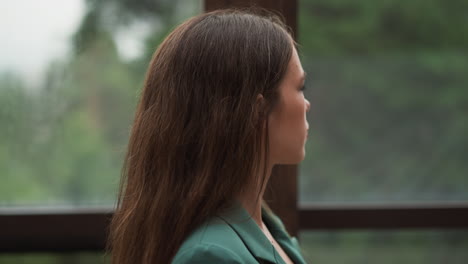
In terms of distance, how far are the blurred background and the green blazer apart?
1537mm

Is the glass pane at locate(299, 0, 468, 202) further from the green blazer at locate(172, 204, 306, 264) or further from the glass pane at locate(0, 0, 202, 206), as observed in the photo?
the green blazer at locate(172, 204, 306, 264)

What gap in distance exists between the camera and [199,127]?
1.52 metres

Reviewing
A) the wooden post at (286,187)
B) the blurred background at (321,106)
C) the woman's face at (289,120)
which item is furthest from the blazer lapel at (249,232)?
the blurred background at (321,106)

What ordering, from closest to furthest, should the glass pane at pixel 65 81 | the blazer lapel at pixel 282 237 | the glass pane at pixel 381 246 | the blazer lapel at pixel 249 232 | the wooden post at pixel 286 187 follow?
the blazer lapel at pixel 249 232 → the blazer lapel at pixel 282 237 → the wooden post at pixel 286 187 → the glass pane at pixel 65 81 → the glass pane at pixel 381 246

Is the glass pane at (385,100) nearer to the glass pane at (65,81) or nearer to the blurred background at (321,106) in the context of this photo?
the blurred background at (321,106)

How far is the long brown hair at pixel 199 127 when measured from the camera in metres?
1.52

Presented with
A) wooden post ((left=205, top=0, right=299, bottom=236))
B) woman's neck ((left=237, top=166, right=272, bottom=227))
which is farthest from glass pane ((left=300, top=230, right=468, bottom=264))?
woman's neck ((left=237, top=166, right=272, bottom=227))

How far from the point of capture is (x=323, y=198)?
3.27 meters

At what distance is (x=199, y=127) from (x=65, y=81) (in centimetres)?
175

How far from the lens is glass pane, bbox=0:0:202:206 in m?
3.07

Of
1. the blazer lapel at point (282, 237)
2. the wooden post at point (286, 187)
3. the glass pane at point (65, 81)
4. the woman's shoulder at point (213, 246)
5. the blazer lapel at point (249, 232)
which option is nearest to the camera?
the woman's shoulder at point (213, 246)

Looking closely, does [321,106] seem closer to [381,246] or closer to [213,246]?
[381,246]

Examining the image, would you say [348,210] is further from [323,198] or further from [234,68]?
[234,68]

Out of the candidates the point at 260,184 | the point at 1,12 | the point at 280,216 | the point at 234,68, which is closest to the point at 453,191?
the point at 280,216
